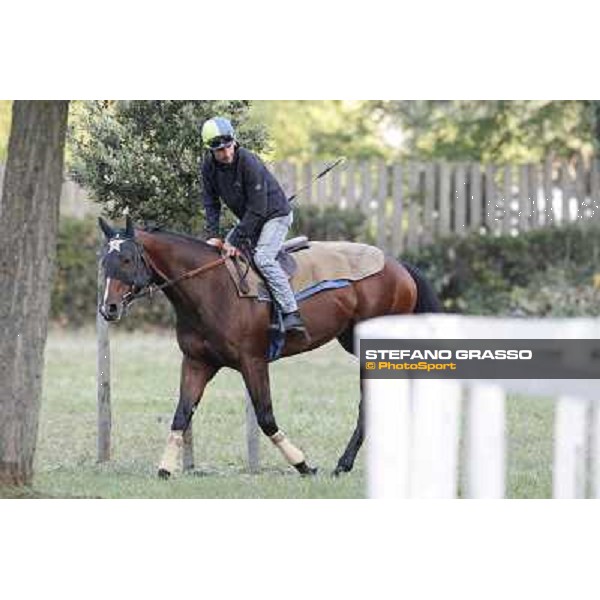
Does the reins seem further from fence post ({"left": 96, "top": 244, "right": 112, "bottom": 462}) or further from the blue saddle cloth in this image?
fence post ({"left": 96, "top": 244, "right": 112, "bottom": 462})

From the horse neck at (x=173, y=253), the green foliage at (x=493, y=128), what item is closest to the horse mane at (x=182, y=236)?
the horse neck at (x=173, y=253)

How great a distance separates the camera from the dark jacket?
325 inches

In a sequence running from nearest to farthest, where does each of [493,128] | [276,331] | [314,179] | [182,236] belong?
[182,236] → [276,331] → [314,179] → [493,128]

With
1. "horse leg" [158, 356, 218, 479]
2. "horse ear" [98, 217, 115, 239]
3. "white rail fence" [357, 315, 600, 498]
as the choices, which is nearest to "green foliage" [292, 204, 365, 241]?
"horse leg" [158, 356, 218, 479]

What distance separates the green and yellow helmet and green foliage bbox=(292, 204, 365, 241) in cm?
251

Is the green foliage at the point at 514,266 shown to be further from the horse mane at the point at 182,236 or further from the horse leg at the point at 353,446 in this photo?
the horse mane at the point at 182,236

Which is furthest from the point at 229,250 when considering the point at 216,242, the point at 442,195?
the point at 442,195

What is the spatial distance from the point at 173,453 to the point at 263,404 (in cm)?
51

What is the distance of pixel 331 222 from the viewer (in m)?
10.8

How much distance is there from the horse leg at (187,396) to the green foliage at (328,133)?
3832mm

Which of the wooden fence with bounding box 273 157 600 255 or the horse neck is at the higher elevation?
the wooden fence with bounding box 273 157 600 255

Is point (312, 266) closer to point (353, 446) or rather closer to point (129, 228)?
point (353, 446)
